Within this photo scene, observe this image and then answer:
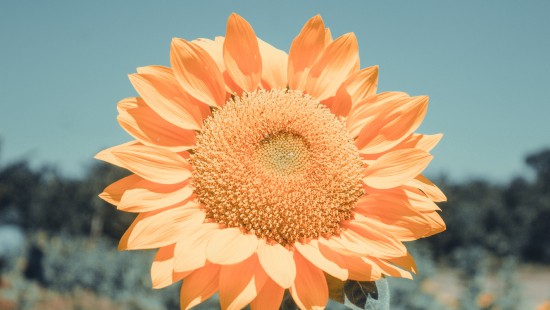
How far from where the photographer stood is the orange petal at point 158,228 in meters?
1.32

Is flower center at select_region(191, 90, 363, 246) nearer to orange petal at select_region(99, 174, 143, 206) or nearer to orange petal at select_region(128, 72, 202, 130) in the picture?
orange petal at select_region(128, 72, 202, 130)

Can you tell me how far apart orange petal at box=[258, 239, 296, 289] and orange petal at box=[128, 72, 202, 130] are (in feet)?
1.24

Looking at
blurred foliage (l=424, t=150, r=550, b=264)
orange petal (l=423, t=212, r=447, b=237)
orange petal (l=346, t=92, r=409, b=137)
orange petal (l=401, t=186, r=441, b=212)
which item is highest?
blurred foliage (l=424, t=150, r=550, b=264)

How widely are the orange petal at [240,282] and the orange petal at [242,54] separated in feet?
1.59

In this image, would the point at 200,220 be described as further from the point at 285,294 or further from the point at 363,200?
the point at 363,200

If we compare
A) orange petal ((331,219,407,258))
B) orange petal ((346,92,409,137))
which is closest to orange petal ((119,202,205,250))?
orange petal ((331,219,407,258))

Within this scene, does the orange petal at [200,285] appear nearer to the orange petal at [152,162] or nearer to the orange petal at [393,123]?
the orange petal at [152,162]

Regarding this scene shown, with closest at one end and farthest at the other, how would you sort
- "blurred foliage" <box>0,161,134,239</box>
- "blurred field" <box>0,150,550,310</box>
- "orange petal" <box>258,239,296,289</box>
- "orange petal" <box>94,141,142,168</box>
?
"orange petal" <box>258,239,296,289</box>
"orange petal" <box>94,141,142,168</box>
"blurred field" <box>0,150,550,310</box>
"blurred foliage" <box>0,161,134,239</box>

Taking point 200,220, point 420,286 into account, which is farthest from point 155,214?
point 420,286

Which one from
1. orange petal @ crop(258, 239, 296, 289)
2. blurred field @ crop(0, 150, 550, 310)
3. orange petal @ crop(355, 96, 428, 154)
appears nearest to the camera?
orange petal @ crop(258, 239, 296, 289)

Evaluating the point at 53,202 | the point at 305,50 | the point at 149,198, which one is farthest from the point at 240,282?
the point at 53,202

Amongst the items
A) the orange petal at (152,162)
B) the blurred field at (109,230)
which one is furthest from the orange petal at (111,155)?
the blurred field at (109,230)

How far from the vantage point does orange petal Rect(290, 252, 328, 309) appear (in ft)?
4.19

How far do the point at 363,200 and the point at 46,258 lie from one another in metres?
23.2
